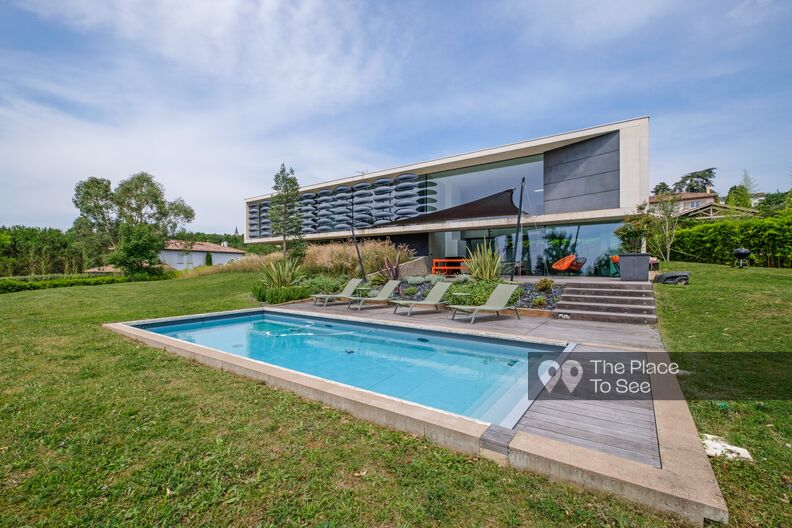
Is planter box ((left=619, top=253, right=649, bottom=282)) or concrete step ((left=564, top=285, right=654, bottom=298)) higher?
planter box ((left=619, top=253, right=649, bottom=282))

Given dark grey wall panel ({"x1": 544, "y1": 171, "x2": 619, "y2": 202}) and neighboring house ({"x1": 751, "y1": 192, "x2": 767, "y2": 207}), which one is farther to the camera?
neighboring house ({"x1": 751, "y1": 192, "x2": 767, "y2": 207})

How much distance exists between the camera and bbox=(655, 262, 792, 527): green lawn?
6.23 feet

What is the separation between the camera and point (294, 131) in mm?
13422

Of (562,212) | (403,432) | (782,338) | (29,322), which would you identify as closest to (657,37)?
(562,212)

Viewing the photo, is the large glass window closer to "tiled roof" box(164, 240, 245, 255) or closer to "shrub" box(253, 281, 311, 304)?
"shrub" box(253, 281, 311, 304)

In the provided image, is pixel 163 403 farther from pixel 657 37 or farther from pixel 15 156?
pixel 15 156

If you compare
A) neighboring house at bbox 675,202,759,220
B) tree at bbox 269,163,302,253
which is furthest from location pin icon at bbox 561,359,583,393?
neighboring house at bbox 675,202,759,220

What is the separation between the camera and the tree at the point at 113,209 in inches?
1164

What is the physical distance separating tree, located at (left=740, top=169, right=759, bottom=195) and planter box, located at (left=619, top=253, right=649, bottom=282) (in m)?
32.3

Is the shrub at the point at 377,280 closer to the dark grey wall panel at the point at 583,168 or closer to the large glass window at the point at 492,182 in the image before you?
the large glass window at the point at 492,182

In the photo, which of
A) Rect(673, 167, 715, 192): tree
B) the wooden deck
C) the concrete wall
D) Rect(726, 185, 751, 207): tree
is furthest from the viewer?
Rect(673, 167, 715, 192): tree

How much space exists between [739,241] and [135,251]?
30.7 m

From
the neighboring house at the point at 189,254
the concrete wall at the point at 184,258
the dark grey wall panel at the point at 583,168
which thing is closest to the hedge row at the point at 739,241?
the dark grey wall panel at the point at 583,168

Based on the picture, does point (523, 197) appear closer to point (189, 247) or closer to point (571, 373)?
point (571, 373)
